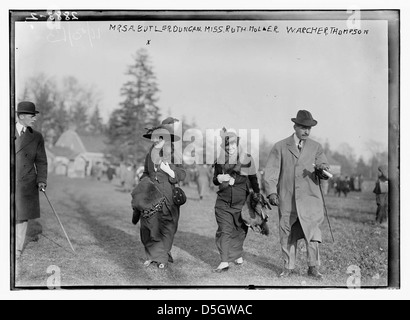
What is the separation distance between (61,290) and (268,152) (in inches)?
154

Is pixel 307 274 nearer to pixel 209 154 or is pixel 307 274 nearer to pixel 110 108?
pixel 209 154

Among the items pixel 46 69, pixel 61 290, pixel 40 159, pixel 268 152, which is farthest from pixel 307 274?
pixel 46 69

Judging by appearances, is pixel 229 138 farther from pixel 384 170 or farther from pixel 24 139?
pixel 24 139

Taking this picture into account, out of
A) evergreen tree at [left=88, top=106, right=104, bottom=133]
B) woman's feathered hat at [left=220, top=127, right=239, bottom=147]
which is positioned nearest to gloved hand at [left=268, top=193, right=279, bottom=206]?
woman's feathered hat at [left=220, top=127, right=239, bottom=147]

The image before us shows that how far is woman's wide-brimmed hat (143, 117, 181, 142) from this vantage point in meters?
8.97

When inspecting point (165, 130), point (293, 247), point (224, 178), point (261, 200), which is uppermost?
point (165, 130)

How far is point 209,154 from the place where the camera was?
31.4ft

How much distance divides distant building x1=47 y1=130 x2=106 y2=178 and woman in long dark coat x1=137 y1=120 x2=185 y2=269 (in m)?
2.07

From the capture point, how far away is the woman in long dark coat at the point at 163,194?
8.85 m

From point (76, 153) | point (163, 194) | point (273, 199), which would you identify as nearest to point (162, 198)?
point (163, 194)

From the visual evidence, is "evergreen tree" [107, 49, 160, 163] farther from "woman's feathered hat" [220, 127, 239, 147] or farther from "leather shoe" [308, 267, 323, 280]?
"leather shoe" [308, 267, 323, 280]

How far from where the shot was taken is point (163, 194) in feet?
29.0

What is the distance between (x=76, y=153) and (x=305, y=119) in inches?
174

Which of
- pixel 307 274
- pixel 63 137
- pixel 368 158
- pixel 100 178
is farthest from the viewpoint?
pixel 100 178
